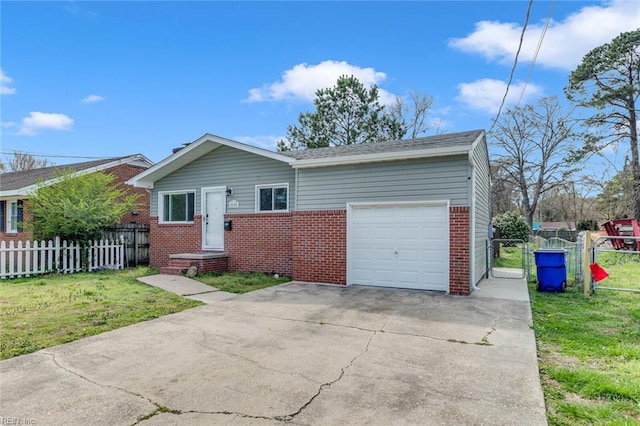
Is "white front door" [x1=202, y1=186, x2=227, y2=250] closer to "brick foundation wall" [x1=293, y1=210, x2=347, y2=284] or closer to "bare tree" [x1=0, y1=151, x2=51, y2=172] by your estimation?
"brick foundation wall" [x1=293, y1=210, x2=347, y2=284]

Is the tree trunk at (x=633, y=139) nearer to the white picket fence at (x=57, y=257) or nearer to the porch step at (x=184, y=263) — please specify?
the porch step at (x=184, y=263)

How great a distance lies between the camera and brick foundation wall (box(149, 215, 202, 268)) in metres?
12.0

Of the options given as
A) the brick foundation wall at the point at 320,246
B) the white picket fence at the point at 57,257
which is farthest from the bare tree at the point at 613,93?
the white picket fence at the point at 57,257

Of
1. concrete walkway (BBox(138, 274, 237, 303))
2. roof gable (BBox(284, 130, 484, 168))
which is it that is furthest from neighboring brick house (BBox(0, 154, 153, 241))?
roof gable (BBox(284, 130, 484, 168))

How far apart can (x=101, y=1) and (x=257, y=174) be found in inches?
247

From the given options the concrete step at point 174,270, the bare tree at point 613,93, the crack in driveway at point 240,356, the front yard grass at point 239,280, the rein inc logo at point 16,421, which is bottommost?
the front yard grass at point 239,280

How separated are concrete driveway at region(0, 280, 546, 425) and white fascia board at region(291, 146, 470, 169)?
3410 millimetres

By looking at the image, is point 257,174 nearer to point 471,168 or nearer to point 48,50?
point 471,168

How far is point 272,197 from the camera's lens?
10.8 m

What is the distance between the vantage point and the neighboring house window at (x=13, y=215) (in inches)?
566

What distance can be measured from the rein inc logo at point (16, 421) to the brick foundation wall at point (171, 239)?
30.2 feet

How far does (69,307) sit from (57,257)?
5803mm

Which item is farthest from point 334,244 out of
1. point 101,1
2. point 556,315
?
point 101,1

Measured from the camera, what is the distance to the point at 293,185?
10.4m
